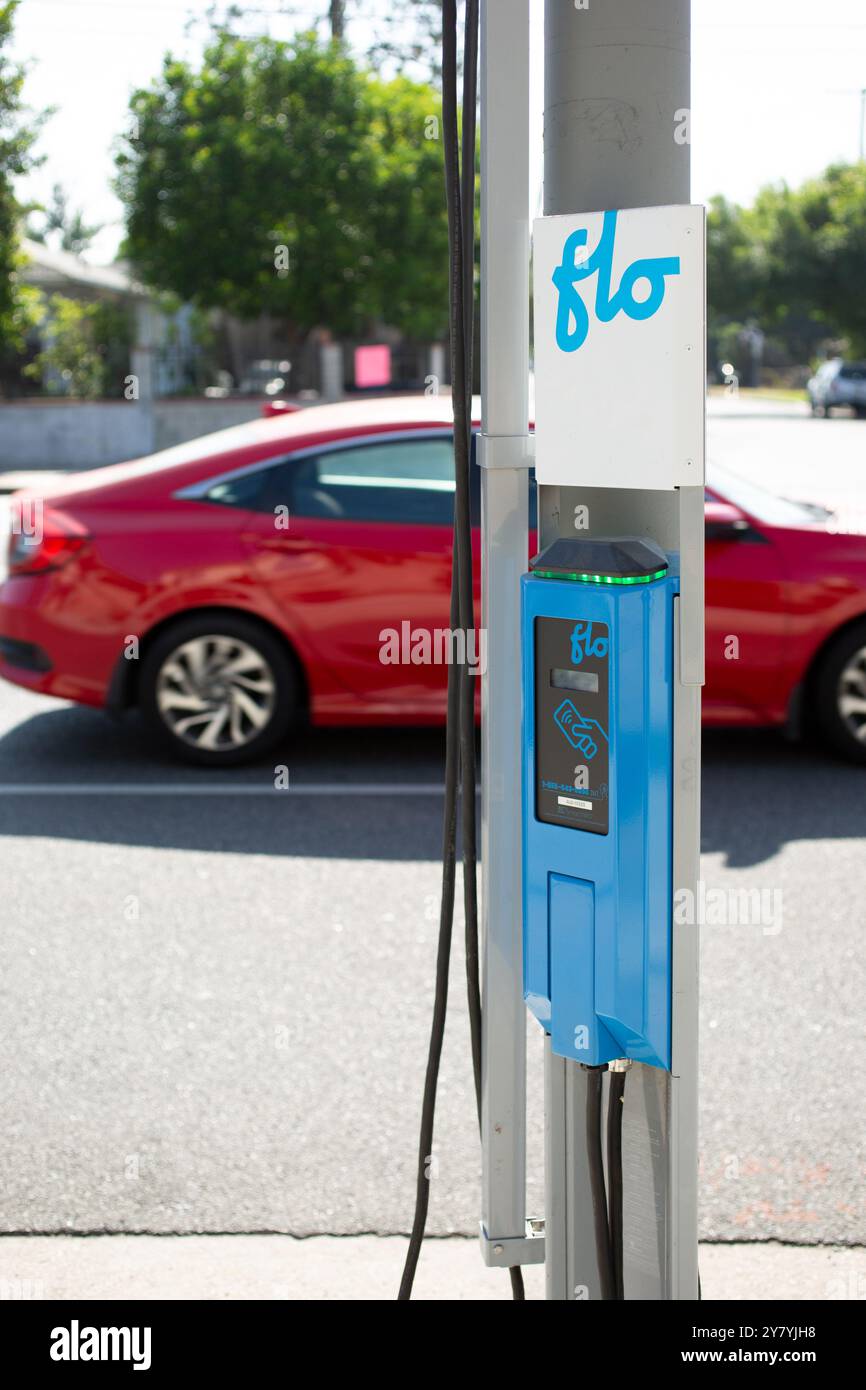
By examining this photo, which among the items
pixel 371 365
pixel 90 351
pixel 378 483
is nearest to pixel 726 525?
pixel 378 483

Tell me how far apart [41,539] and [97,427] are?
23745 millimetres

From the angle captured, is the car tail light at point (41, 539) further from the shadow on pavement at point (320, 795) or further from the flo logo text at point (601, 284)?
the flo logo text at point (601, 284)

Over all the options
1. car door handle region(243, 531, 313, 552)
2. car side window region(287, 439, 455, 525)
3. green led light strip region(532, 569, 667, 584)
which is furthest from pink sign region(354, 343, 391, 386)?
green led light strip region(532, 569, 667, 584)

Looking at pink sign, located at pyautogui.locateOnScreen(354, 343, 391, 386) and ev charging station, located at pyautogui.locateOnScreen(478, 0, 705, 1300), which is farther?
pink sign, located at pyautogui.locateOnScreen(354, 343, 391, 386)

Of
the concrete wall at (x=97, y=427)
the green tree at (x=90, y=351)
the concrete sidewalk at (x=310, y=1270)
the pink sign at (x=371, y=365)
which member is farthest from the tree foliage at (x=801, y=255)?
the concrete sidewalk at (x=310, y=1270)

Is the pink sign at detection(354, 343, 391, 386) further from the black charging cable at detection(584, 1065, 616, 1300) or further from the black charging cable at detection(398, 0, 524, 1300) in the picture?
the black charging cable at detection(584, 1065, 616, 1300)

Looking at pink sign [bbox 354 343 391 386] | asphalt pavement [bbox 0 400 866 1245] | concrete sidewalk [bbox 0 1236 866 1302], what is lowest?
concrete sidewalk [bbox 0 1236 866 1302]

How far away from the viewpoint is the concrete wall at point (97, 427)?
29.8m

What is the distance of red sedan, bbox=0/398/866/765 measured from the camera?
6.95 m

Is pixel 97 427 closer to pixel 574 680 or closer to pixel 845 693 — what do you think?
pixel 845 693

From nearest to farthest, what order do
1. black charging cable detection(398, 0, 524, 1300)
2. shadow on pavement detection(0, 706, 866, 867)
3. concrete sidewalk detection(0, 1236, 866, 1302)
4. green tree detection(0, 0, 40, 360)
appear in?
black charging cable detection(398, 0, 524, 1300)
concrete sidewalk detection(0, 1236, 866, 1302)
shadow on pavement detection(0, 706, 866, 867)
green tree detection(0, 0, 40, 360)

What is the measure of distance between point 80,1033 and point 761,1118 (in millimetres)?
1829

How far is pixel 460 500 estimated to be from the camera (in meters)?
2.46

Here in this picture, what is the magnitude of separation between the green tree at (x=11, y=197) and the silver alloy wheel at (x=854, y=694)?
22.8 meters
